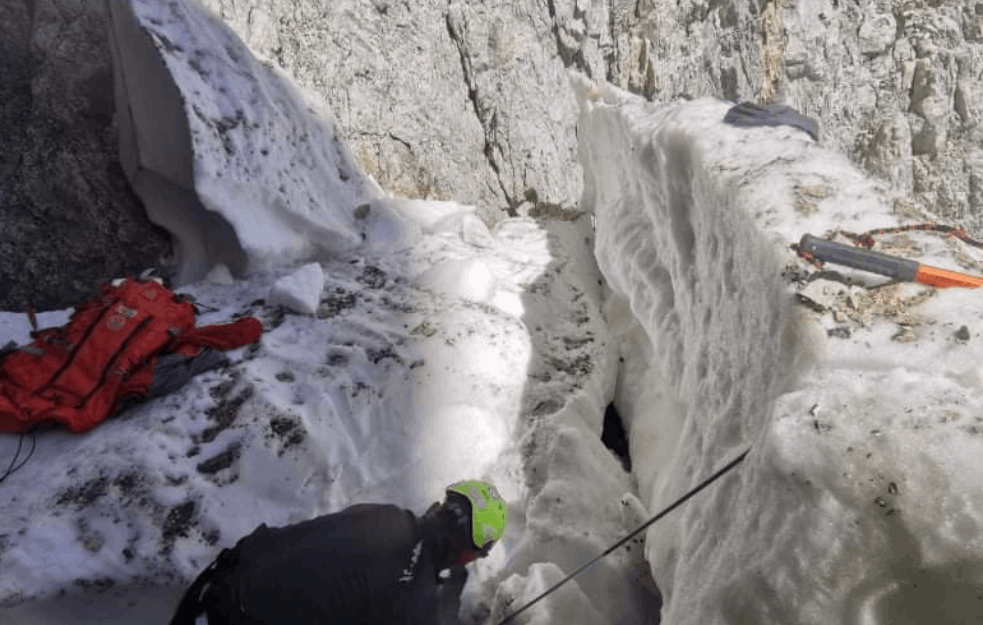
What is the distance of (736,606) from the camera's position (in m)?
1.27

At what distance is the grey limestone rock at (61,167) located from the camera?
367 cm

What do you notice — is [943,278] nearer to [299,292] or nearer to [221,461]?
[221,461]

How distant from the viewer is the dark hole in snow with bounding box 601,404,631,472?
313 centimetres

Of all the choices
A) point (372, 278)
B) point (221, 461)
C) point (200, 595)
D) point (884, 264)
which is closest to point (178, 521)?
point (221, 461)

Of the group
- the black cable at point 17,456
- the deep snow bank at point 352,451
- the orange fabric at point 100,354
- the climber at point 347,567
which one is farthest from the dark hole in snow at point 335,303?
the climber at point 347,567

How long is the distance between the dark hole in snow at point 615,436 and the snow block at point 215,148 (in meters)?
1.92

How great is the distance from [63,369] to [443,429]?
5.35 feet

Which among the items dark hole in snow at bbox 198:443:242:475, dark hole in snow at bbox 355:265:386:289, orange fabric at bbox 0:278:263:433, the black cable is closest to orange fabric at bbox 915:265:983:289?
dark hole in snow at bbox 198:443:242:475

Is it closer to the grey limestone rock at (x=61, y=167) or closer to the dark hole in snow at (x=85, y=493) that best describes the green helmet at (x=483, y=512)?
the dark hole in snow at (x=85, y=493)

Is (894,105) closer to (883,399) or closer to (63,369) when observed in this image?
(883,399)

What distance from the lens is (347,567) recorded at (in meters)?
1.79

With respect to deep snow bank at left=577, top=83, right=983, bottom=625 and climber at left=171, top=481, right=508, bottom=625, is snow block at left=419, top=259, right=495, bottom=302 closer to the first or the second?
deep snow bank at left=577, top=83, right=983, bottom=625

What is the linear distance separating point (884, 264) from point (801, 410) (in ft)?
1.48

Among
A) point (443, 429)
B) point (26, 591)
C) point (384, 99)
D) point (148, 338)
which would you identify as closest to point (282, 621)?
point (26, 591)
